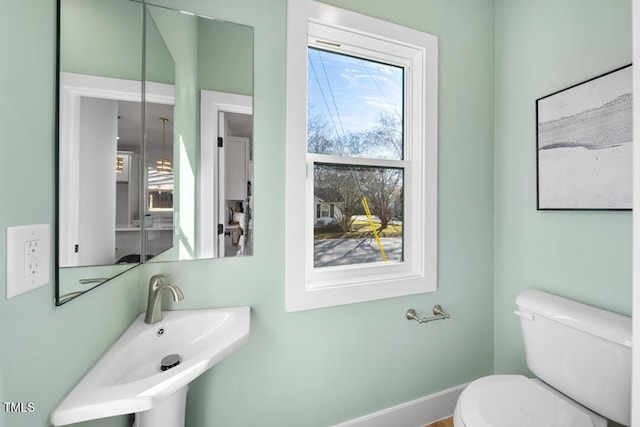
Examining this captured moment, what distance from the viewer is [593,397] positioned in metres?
1.03

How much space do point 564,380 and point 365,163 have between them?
1.27 metres

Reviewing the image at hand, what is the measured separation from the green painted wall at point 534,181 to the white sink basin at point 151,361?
147 centimetres

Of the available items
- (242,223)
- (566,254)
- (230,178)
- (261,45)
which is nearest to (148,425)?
(242,223)

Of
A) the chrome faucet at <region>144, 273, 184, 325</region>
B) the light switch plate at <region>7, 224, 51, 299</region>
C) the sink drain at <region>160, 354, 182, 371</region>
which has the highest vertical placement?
the light switch plate at <region>7, 224, 51, 299</region>

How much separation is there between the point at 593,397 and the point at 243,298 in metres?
1.42

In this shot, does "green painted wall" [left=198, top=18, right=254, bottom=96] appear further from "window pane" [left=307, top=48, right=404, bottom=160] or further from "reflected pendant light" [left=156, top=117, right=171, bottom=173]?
"window pane" [left=307, top=48, right=404, bottom=160]

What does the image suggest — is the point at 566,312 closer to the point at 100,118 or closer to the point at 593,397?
the point at 593,397

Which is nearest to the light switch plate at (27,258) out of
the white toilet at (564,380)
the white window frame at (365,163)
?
the white window frame at (365,163)

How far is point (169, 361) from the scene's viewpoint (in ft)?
3.03

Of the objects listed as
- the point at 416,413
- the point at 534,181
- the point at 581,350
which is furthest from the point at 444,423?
the point at 534,181

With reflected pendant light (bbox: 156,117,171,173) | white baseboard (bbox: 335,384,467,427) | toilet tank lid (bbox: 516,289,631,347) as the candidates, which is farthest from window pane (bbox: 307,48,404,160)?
white baseboard (bbox: 335,384,467,427)

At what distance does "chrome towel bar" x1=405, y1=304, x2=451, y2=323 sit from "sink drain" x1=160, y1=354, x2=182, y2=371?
1.07 m

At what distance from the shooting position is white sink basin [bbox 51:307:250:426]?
64 centimetres

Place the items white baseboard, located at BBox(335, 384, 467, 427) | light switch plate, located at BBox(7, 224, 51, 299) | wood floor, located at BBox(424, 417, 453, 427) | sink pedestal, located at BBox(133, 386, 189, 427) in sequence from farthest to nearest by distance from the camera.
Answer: wood floor, located at BBox(424, 417, 453, 427)
white baseboard, located at BBox(335, 384, 467, 427)
sink pedestal, located at BBox(133, 386, 189, 427)
light switch plate, located at BBox(7, 224, 51, 299)
